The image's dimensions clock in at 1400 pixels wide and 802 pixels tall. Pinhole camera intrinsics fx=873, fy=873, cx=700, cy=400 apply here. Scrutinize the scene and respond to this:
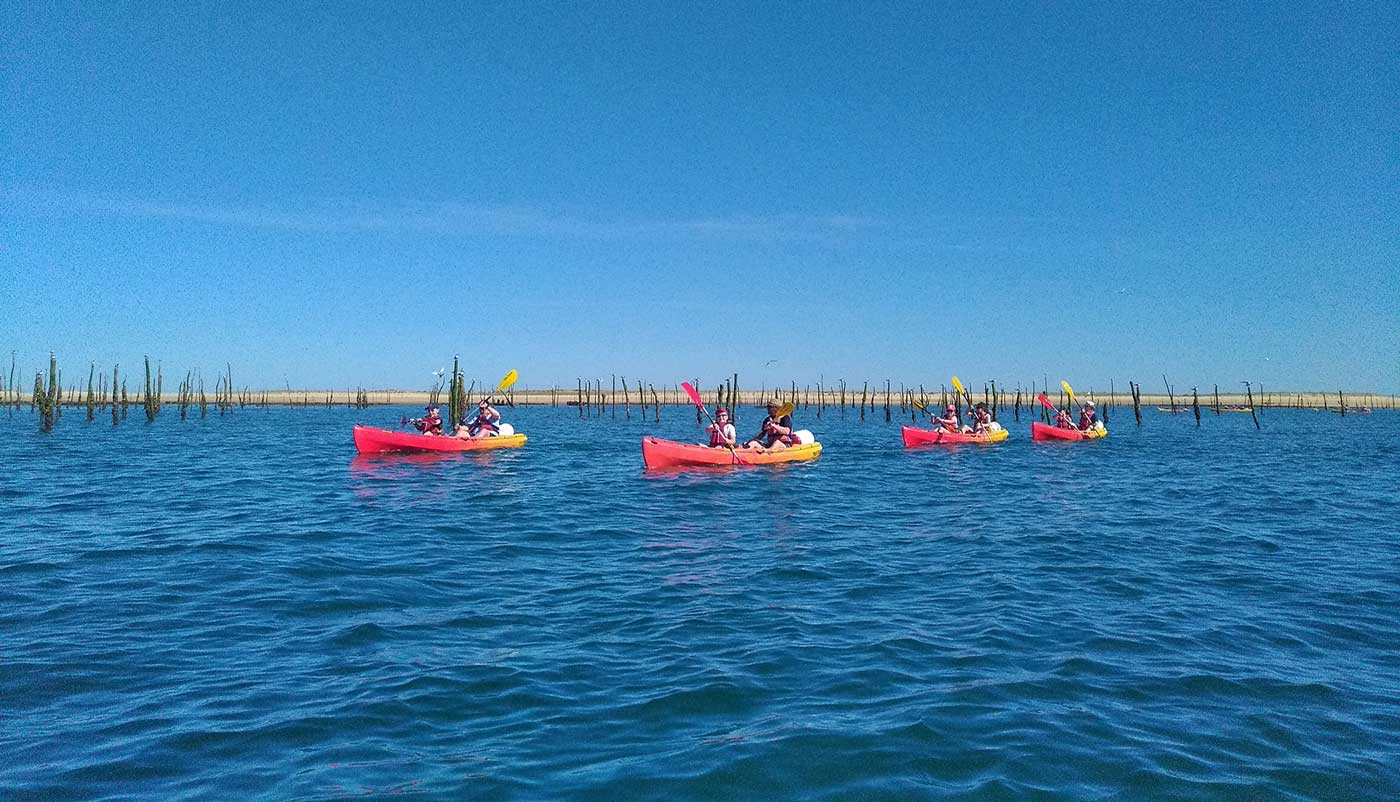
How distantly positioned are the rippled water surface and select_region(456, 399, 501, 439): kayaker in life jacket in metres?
11.7

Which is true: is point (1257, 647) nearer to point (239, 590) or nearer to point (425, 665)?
point (425, 665)

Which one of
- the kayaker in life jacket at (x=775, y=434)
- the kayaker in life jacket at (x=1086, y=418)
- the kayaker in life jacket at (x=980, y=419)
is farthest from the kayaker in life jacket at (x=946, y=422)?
the kayaker in life jacket at (x=775, y=434)

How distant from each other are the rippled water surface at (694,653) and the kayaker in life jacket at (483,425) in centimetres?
1166

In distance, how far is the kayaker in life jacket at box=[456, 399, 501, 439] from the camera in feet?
86.4

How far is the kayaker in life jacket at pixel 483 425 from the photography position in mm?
26328

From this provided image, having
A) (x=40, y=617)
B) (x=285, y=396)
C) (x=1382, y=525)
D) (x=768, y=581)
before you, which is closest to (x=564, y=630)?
(x=768, y=581)

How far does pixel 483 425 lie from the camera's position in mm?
26859

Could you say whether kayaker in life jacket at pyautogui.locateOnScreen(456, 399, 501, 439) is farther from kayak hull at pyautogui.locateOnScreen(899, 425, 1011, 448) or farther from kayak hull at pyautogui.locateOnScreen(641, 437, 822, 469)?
kayak hull at pyautogui.locateOnScreen(899, 425, 1011, 448)

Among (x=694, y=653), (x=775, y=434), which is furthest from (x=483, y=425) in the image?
(x=694, y=653)

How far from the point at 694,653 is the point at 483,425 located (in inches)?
850

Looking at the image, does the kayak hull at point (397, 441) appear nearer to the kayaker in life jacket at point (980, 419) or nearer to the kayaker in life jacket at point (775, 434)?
the kayaker in life jacket at point (775, 434)

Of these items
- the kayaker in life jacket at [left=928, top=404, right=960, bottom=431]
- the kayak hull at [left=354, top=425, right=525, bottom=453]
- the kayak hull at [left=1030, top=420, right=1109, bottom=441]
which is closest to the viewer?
the kayak hull at [left=354, top=425, right=525, bottom=453]

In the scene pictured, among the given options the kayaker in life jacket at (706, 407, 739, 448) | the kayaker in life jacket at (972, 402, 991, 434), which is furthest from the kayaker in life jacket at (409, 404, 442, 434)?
the kayaker in life jacket at (972, 402, 991, 434)

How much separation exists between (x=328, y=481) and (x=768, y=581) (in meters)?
13.2
